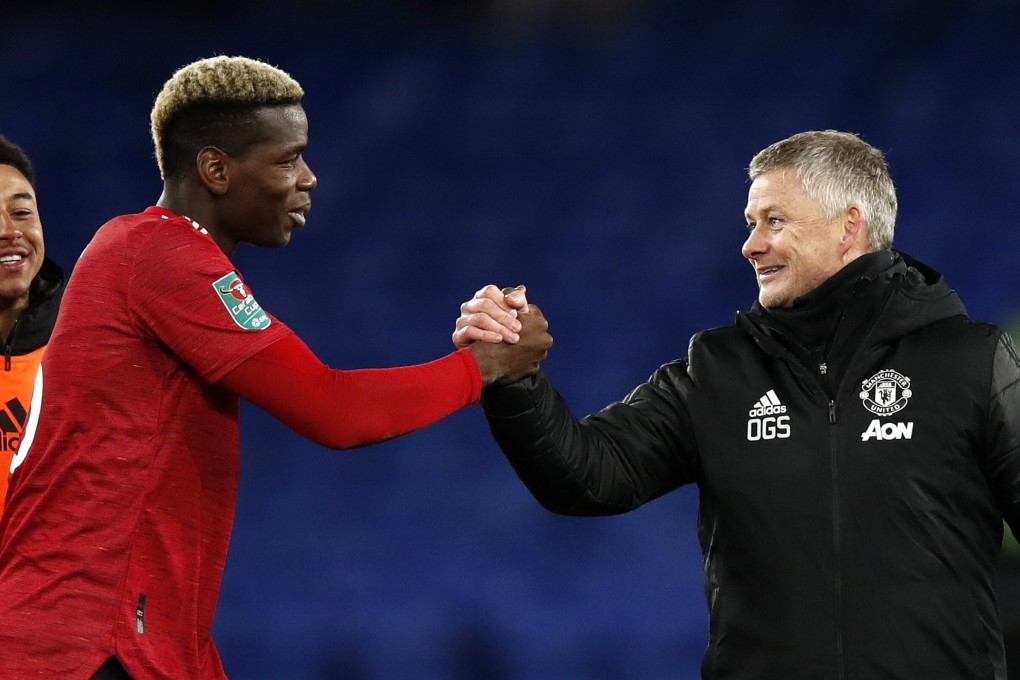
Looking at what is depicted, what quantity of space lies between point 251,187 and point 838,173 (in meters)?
1.20

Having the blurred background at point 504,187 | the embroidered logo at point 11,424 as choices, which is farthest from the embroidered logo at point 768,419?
the blurred background at point 504,187

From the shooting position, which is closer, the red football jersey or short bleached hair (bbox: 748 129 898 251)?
the red football jersey

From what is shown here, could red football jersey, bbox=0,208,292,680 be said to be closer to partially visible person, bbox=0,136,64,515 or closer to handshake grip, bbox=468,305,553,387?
handshake grip, bbox=468,305,553,387

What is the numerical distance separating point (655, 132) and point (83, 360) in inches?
210

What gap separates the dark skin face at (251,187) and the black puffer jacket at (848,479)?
0.59 m

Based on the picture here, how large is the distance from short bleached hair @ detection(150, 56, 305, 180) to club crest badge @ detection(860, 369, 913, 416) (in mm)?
1183

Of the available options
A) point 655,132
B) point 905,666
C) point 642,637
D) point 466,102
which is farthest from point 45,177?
point 905,666

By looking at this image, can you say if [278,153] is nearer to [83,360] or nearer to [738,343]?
[83,360]

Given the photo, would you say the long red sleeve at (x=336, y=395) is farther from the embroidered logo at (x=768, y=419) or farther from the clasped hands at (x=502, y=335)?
the embroidered logo at (x=768, y=419)

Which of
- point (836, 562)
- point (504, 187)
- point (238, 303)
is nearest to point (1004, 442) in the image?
point (836, 562)

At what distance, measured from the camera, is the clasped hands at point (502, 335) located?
2.39 meters

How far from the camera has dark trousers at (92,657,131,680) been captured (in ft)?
6.21

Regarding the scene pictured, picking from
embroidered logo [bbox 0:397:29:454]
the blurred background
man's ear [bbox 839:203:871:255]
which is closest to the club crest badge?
man's ear [bbox 839:203:871:255]

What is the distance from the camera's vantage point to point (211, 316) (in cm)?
196
